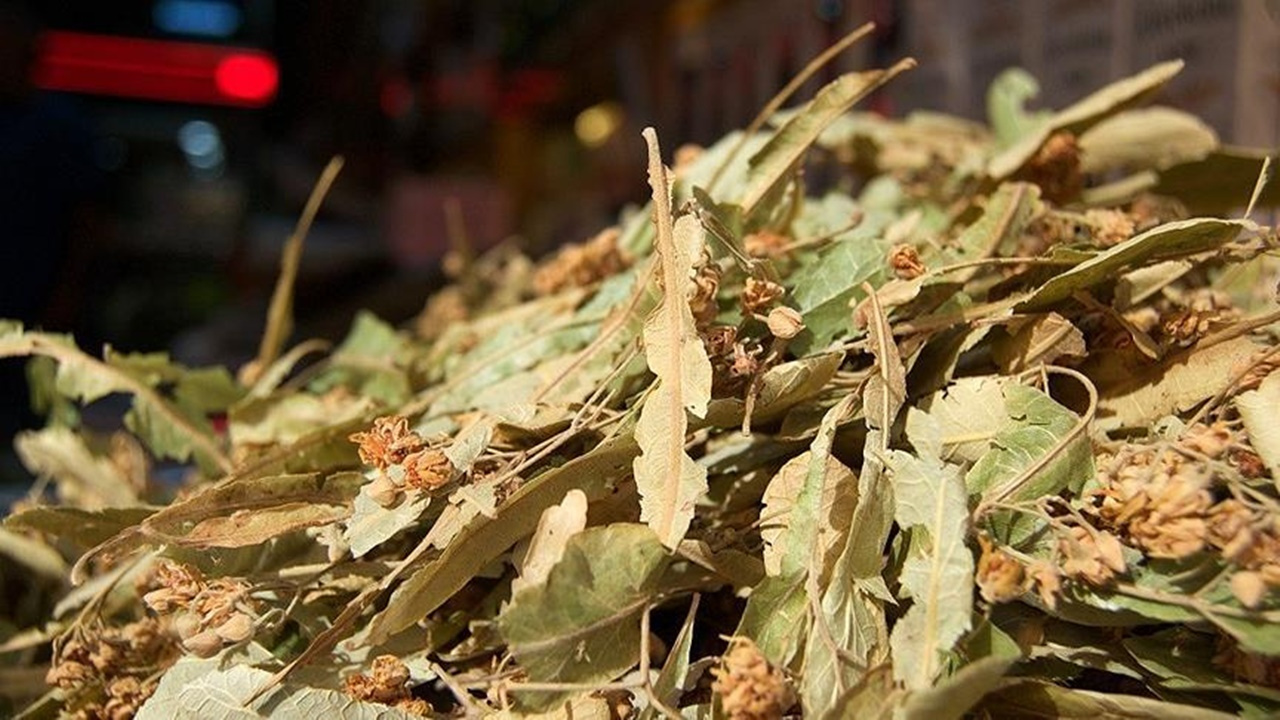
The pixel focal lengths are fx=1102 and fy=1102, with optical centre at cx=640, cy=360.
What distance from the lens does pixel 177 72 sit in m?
3.48

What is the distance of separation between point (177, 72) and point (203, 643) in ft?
11.3

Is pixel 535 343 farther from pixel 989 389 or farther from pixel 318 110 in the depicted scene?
pixel 318 110

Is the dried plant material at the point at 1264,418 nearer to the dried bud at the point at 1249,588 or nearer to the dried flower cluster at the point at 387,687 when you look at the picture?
the dried bud at the point at 1249,588

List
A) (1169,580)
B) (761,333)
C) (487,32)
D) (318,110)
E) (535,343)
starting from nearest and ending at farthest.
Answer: (1169,580)
(761,333)
(535,343)
(487,32)
(318,110)

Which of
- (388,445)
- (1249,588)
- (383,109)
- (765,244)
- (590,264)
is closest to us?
(1249,588)

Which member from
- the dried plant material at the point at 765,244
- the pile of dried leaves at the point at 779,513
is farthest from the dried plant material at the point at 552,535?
the dried plant material at the point at 765,244

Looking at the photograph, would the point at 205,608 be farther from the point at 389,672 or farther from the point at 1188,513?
the point at 1188,513

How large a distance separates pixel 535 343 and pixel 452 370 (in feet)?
0.28

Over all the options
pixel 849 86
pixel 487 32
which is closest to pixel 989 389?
pixel 849 86

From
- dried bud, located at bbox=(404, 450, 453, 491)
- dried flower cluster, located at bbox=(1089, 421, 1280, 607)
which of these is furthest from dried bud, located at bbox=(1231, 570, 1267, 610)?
dried bud, located at bbox=(404, 450, 453, 491)

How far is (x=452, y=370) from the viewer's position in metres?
0.69

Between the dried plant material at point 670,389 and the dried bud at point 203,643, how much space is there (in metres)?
0.18

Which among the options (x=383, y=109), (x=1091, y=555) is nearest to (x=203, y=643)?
(x=1091, y=555)

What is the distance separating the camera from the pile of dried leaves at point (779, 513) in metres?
0.39
